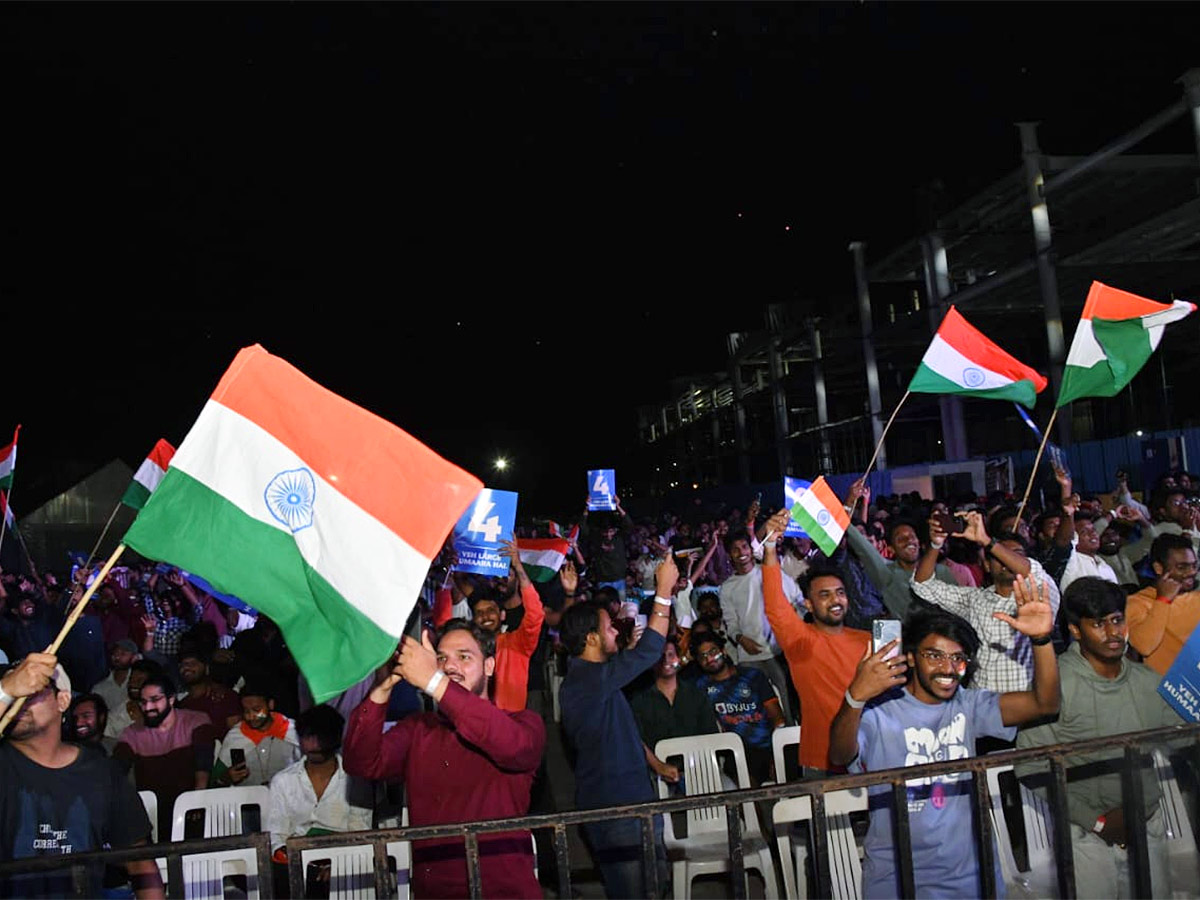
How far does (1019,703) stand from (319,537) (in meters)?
2.91

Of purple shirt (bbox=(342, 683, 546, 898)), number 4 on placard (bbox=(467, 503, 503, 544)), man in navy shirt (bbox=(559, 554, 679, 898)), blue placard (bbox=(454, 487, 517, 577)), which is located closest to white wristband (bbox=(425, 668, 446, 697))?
purple shirt (bbox=(342, 683, 546, 898))

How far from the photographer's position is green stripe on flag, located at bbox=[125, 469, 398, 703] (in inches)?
133

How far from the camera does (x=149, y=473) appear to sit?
405 inches

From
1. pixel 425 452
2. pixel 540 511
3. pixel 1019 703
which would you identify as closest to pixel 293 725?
pixel 425 452

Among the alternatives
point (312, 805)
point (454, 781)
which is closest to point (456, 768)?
point (454, 781)

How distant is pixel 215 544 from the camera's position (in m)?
3.58

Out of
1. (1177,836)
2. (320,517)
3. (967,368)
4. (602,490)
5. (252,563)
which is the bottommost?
(1177,836)

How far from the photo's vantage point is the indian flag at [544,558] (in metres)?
10.7

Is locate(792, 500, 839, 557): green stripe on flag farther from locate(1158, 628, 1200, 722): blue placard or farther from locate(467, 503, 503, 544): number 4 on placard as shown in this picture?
locate(1158, 628, 1200, 722): blue placard

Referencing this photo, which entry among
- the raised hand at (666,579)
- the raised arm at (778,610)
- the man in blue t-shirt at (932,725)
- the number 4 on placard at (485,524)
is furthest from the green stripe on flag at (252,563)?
the number 4 on placard at (485,524)

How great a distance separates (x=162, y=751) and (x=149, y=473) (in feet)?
13.7

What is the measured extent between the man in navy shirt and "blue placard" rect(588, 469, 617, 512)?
11434mm

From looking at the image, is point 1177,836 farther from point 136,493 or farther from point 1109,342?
point 136,493

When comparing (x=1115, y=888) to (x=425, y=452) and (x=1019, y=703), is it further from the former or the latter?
(x=425, y=452)
